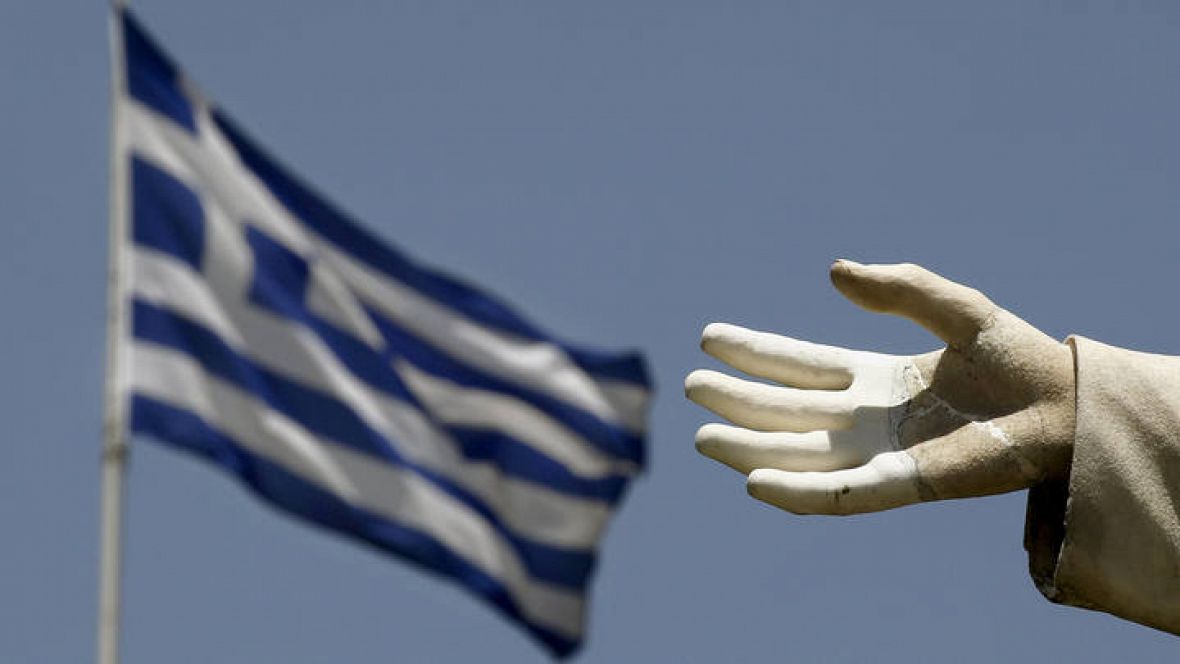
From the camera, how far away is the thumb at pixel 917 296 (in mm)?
9953

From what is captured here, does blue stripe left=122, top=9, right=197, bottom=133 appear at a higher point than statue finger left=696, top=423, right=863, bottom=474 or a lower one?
higher

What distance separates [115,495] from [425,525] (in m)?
7.20

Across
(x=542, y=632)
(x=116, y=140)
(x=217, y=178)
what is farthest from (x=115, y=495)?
(x=542, y=632)

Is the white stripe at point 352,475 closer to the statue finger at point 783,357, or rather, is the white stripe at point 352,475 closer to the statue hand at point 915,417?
the statue finger at point 783,357

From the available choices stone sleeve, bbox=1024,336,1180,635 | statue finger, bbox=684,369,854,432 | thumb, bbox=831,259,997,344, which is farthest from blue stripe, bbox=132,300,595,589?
stone sleeve, bbox=1024,336,1180,635

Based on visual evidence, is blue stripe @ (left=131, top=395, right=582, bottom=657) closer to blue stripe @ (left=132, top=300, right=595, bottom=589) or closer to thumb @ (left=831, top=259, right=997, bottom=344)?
blue stripe @ (left=132, top=300, right=595, bottom=589)

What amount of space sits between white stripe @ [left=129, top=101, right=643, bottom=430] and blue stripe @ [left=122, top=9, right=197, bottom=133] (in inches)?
3.0

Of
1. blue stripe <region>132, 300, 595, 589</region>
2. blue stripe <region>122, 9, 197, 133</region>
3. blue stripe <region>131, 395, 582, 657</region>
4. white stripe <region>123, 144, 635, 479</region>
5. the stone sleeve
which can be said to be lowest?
the stone sleeve

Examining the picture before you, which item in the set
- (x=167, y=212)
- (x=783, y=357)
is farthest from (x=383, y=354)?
(x=783, y=357)

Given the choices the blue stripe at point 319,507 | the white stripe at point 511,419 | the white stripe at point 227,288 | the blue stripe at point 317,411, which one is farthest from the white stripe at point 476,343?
the blue stripe at point 319,507

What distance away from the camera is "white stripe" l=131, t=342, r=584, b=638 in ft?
66.3

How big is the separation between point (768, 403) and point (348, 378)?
12.4 meters

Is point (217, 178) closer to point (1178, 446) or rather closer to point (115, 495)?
point (115, 495)

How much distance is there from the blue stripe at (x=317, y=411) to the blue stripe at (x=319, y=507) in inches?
14.7
